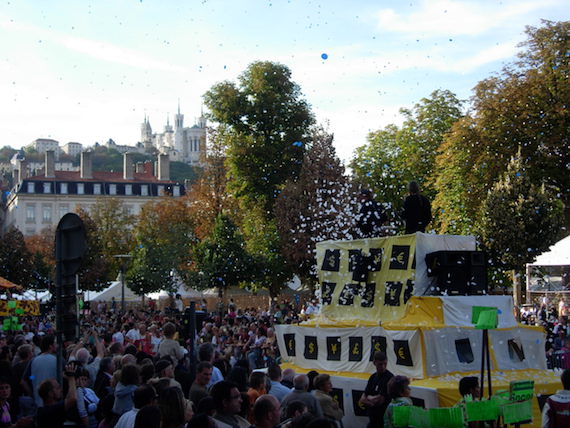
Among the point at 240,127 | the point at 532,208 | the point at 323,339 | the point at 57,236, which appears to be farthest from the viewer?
the point at 240,127

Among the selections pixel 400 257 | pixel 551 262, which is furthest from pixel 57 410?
pixel 551 262

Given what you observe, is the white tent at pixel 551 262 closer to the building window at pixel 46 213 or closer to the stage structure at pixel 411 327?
the stage structure at pixel 411 327

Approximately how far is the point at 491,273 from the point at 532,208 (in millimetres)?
5831

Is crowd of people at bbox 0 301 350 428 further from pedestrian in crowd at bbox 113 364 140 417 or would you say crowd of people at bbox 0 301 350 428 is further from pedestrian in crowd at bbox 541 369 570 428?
pedestrian in crowd at bbox 541 369 570 428

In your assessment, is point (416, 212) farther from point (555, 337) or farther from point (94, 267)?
point (94, 267)

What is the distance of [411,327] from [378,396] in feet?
12.2

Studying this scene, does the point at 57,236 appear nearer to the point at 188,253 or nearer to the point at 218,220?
the point at 218,220

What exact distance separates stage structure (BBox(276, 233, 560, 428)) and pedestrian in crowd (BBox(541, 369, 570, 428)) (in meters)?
4.26

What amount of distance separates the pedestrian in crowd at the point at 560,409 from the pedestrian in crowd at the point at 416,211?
7257mm

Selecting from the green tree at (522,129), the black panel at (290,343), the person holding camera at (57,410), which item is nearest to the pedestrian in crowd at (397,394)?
the person holding camera at (57,410)

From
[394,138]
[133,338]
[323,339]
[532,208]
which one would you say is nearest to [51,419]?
Result: [323,339]

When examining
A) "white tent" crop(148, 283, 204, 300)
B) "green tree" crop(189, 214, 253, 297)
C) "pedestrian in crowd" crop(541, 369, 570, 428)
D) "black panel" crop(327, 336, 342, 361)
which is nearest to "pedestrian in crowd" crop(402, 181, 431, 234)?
"black panel" crop(327, 336, 342, 361)

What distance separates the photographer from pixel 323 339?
52.4 feet

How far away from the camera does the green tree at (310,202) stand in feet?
139
